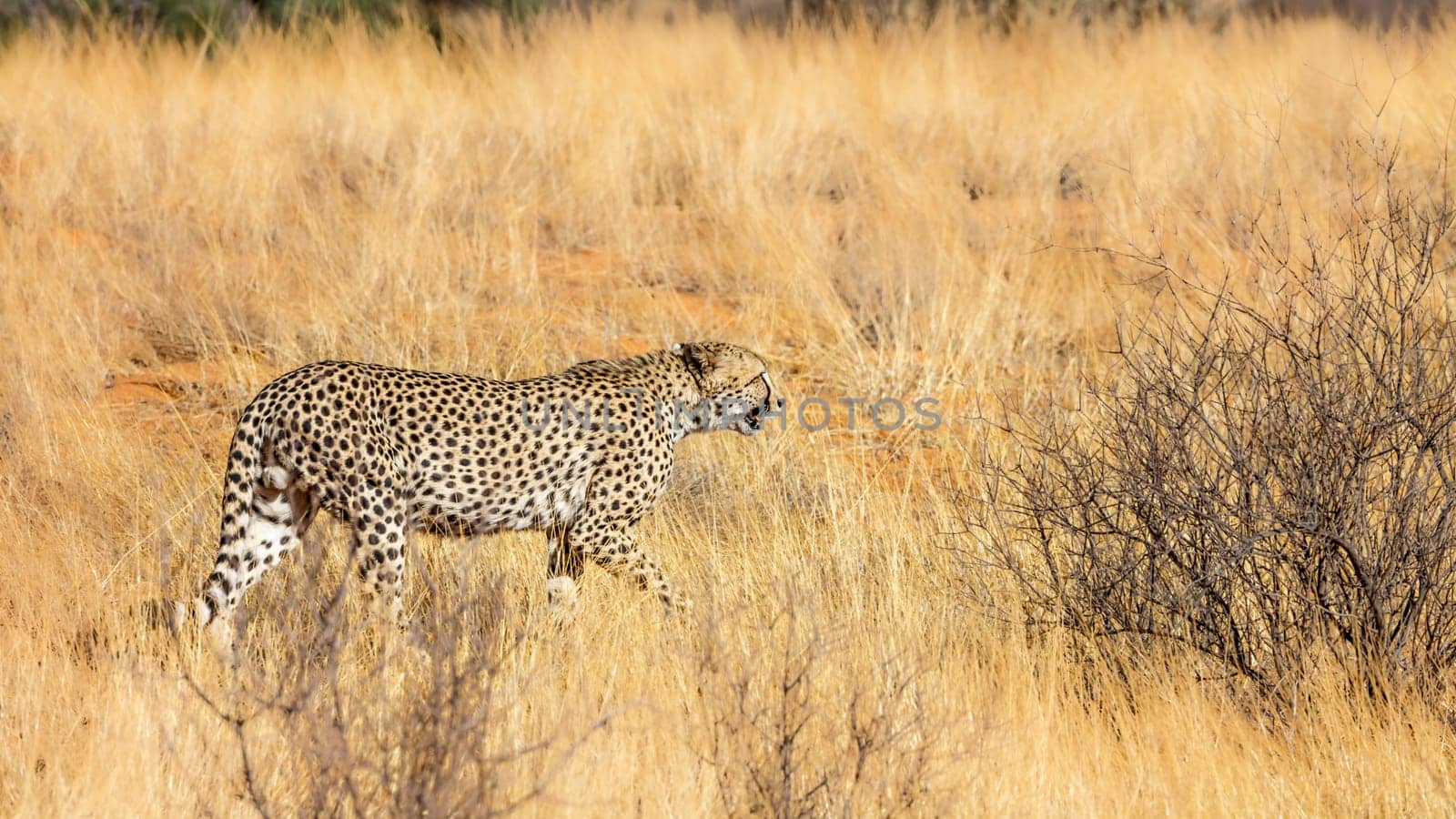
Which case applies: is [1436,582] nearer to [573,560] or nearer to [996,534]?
Result: [996,534]

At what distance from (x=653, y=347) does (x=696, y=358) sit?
2.14 meters

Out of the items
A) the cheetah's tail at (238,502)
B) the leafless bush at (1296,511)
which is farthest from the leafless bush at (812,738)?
the cheetah's tail at (238,502)

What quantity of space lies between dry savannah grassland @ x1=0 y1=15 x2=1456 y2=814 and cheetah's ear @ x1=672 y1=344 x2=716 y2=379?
1.84ft

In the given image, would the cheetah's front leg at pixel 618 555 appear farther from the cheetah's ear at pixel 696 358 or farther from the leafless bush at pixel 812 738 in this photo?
the leafless bush at pixel 812 738

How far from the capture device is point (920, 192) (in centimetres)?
902

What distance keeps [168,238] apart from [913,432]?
13.0ft

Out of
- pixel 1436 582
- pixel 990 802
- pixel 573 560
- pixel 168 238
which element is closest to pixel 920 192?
pixel 168 238

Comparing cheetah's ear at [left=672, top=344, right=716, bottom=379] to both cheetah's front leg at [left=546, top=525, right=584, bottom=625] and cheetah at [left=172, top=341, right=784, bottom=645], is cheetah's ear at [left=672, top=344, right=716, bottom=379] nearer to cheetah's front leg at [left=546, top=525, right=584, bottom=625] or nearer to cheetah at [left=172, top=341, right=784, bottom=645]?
cheetah at [left=172, top=341, right=784, bottom=645]

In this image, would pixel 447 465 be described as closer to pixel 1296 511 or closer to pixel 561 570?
pixel 561 570

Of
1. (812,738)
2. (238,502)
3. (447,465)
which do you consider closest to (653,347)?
(447,465)

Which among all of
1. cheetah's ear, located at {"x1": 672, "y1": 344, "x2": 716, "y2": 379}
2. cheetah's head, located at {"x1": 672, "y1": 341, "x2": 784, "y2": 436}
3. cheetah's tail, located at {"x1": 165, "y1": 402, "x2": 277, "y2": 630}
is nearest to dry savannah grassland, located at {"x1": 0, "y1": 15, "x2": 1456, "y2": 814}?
cheetah's tail, located at {"x1": 165, "y1": 402, "x2": 277, "y2": 630}

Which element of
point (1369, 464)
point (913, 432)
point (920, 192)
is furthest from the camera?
point (920, 192)

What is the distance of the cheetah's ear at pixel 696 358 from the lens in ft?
17.6

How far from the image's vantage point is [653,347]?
7.52 m
